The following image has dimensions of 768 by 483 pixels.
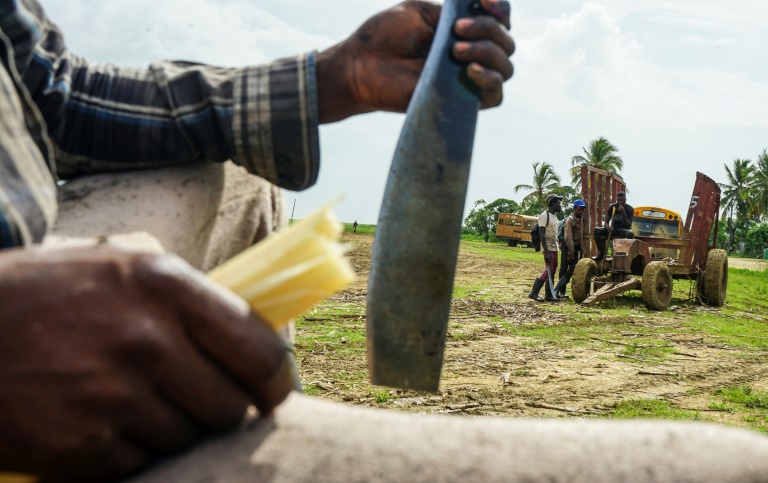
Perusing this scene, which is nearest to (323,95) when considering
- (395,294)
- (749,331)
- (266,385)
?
(395,294)

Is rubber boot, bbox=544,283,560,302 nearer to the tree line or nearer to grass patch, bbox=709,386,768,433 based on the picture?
grass patch, bbox=709,386,768,433

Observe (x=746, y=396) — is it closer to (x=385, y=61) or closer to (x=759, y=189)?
(x=385, y=61)

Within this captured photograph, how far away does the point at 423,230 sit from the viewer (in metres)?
1.25

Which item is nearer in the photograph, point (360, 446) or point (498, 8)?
point (360, 446)

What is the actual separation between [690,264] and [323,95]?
1302cm

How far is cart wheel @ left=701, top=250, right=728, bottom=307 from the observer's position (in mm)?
12703

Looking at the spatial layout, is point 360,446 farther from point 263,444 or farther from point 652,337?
point 652,337

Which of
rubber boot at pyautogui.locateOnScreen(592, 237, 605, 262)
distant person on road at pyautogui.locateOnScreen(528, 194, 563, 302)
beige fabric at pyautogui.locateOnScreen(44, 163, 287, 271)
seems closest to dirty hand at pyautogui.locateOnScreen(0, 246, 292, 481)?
beige fabric at pyautogui.locateOnScreen(44, 163, 287, 271)

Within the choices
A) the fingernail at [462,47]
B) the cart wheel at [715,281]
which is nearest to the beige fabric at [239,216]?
the fingernail at [462,47]

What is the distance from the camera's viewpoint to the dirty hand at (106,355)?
584 millimetres

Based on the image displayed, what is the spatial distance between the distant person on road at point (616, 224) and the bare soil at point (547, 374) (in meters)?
3.35

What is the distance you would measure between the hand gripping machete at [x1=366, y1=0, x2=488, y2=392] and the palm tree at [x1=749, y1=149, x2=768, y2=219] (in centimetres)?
6368

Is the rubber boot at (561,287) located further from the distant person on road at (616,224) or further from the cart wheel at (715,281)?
the cart wheel at (715,281)

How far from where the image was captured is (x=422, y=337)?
121 centimetres
